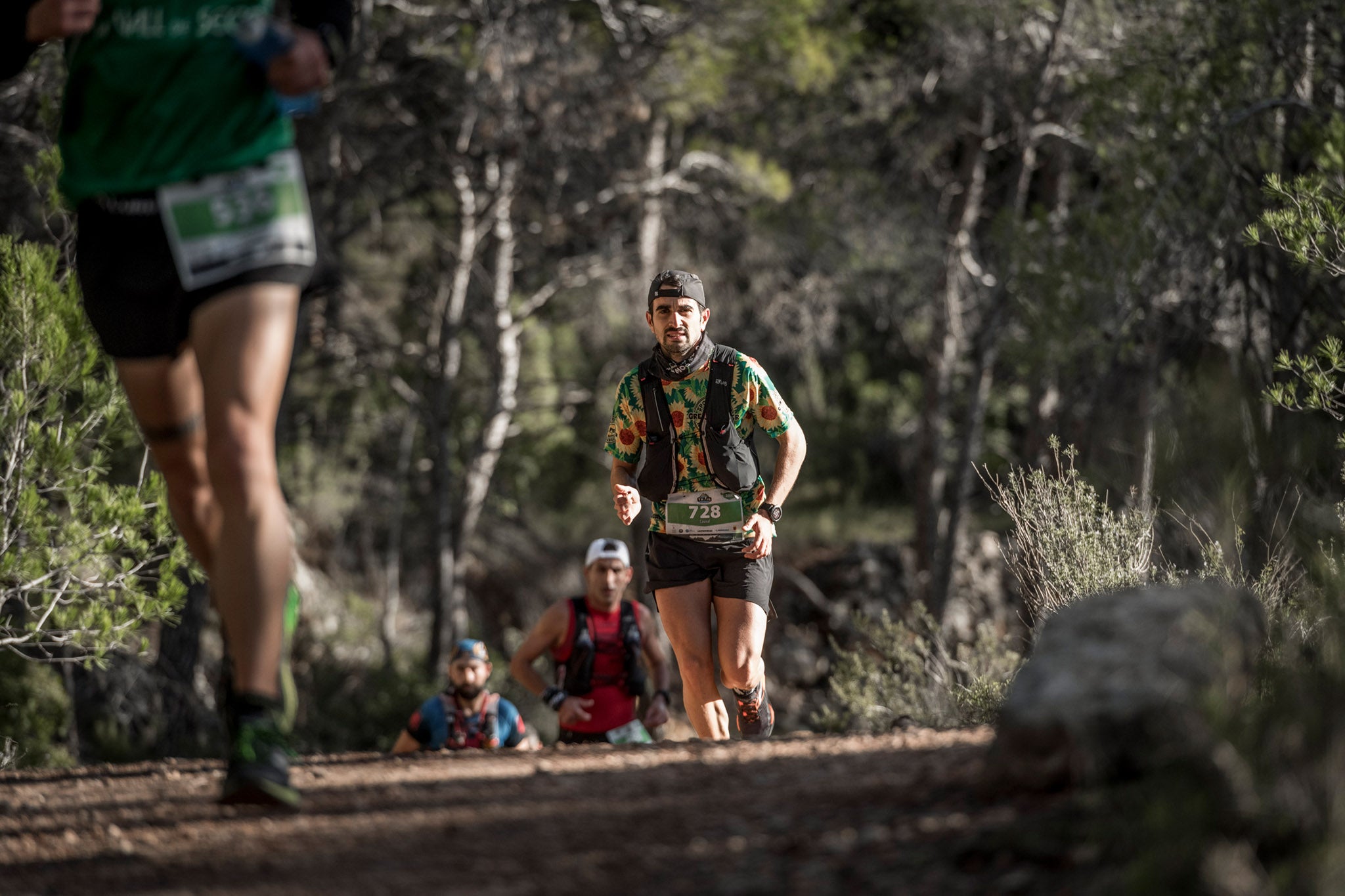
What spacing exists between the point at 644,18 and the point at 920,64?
13.4 feet

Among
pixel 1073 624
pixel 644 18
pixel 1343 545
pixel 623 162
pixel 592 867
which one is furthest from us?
pixel 623 162

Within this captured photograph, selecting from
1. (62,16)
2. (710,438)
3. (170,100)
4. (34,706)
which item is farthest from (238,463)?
(34,706)

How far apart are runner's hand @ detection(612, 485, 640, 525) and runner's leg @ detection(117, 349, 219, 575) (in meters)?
2.31

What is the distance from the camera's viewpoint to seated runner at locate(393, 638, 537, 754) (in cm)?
675

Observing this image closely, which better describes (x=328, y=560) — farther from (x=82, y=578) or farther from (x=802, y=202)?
(x=82, y=578)

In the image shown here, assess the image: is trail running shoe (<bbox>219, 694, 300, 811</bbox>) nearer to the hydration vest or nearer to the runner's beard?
the hydration vest

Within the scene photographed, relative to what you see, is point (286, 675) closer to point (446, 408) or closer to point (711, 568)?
point (711, 568)

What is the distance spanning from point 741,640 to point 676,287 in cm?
148

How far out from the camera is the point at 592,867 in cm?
248

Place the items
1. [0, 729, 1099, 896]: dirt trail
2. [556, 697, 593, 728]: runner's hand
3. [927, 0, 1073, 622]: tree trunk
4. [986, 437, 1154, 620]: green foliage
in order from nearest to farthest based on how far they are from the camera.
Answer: [0, 729, 1099, 896]: dirt trail, [986, 437, 1154, 620]: green foliage, [556, 697, 593, 728]: runner's hand, [927, 0, 1073, 622]: tree trunk

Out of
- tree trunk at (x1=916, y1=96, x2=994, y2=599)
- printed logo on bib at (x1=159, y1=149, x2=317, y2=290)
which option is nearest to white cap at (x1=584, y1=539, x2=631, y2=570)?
printed logo on bib at (x1=159, y1=149, x2=317, y2=290)

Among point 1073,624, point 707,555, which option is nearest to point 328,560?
point 707,555

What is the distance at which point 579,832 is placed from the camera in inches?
108

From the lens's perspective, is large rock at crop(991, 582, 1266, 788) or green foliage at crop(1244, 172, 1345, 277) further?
green foliage at crop(1244, 172, 1345, 277)
